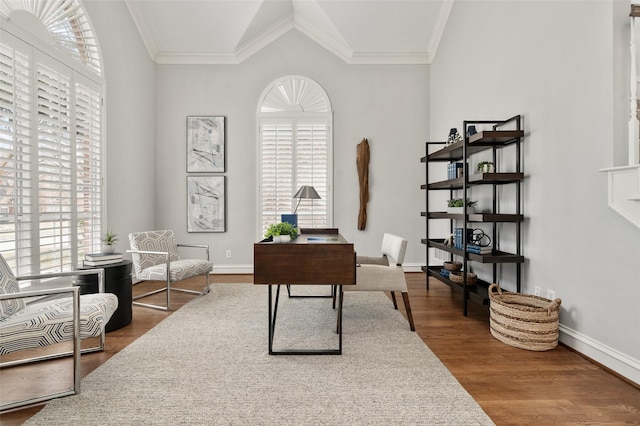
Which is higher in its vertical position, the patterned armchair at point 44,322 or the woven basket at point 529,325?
the patterned armchair at point 44,322

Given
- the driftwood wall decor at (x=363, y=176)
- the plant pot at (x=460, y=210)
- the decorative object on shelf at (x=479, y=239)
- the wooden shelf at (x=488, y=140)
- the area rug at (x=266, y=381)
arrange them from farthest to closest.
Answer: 1. the driftwood wall decor at (x=363, y=176)
2. the plant pot at (x=460, y=210)
3. the decorative object on shelf at (x=479, y=239)
4. the wooden shelf at (x=488, y=140)
5. the area rug at (x=266, y=381)

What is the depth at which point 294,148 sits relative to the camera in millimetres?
5020

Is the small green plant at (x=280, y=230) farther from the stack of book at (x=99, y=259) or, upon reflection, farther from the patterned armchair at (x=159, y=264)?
the stack of book at (x=99, y=259)

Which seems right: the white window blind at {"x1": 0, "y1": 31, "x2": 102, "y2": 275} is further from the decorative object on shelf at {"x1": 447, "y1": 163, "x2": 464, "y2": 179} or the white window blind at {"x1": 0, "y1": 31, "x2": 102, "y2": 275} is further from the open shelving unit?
the decorative object on shelf at {"x1": 447, "y1": 163, "x2": 464, "y2": 179}

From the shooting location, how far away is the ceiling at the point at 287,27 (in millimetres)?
4363

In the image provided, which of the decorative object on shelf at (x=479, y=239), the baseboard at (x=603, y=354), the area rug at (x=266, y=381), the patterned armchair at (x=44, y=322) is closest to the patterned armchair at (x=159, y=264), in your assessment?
the area rug at (x=266, y=381)

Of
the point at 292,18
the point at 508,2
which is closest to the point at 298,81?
the point at 292,18

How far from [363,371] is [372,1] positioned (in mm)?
4287

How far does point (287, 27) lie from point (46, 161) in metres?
3.59

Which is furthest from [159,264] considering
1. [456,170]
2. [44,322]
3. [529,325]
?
[529,325]

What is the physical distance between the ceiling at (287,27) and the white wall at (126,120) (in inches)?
15.1

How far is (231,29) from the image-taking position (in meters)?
4.61

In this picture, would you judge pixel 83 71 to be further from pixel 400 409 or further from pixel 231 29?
pixel 400 409

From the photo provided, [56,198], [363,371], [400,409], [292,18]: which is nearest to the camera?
[400,409]
